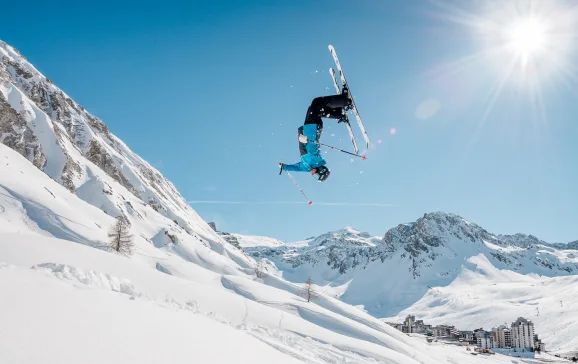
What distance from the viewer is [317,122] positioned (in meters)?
12.3

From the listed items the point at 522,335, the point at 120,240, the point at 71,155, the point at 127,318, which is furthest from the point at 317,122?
the point at 522,335

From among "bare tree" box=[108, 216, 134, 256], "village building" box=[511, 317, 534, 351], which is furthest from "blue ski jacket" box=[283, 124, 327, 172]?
"village building" box=[511, 317, 534, 351]

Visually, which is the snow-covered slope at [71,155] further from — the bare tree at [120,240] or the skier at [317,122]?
the skier at [317,122]

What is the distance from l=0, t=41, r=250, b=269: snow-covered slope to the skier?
7766 cm

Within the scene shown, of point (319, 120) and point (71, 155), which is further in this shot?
point (71, 155)

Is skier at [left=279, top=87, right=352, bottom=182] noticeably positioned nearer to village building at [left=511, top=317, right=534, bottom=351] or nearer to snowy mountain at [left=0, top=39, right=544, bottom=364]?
snowy mountain at [left=0, top=39, right=544, bottom=364]

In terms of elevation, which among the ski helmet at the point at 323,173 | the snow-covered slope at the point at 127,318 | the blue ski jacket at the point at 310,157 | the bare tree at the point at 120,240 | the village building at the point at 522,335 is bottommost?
the snow-covered slope at the point at 127,318

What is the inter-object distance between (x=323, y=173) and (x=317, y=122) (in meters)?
2.11

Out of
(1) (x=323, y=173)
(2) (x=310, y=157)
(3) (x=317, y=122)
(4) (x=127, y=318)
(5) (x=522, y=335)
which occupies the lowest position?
(4) (x=127, y=318)

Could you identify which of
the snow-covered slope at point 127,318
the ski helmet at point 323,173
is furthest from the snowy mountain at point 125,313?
the ski helmet at point 323,173

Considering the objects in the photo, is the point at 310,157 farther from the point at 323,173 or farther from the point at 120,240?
the point at 120,240

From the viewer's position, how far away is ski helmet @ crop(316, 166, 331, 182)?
13492 mm

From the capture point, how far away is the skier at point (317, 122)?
39.2 ft

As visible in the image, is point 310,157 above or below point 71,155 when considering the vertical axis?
below
